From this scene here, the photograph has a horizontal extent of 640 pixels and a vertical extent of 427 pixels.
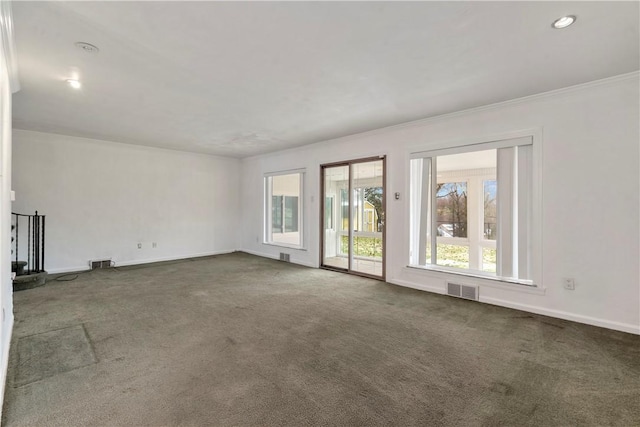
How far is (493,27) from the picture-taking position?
7.27ft

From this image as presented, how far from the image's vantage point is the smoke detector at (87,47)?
245cm

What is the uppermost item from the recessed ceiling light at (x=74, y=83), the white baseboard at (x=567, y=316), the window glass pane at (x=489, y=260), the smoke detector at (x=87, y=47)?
the recessed ceiling light at (x=74, y=83)

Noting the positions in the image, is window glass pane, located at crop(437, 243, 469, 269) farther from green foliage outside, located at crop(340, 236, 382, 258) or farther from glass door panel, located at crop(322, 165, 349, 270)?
glass door panel, located at crop(322, 165, 349, 270)

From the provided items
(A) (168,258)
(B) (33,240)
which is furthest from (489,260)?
(B) (33,240)

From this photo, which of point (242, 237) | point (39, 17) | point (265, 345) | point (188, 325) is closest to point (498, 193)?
point (265, 345)

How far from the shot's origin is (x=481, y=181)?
4516 millimetres

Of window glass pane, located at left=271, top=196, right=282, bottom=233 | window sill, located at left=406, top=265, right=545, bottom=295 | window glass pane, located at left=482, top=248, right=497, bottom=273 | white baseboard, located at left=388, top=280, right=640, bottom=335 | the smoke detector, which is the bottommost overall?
white baseboard, located at left=388, top=280, right=640, bottom=335

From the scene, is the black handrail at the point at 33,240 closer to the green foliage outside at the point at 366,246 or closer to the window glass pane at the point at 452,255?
the green foliage outside at the point at 366,246

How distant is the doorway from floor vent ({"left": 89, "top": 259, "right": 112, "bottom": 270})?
4.40 meters

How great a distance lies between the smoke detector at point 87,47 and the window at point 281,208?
4.93 metres

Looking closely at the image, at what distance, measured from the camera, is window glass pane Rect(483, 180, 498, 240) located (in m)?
4.11

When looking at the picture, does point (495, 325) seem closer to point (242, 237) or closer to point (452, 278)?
point (452, 278)

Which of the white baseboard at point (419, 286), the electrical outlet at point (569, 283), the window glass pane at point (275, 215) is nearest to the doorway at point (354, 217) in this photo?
the white baseboard at point (419, 286)

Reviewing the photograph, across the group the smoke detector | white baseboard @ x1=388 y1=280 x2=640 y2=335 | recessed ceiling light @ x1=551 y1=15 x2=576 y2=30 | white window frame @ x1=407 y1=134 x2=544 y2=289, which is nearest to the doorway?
white window frame @ x1=407 y1=134 x2=544 y2=289
